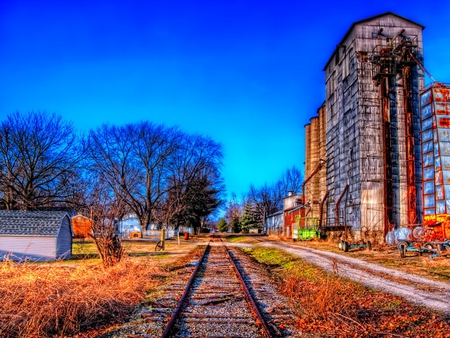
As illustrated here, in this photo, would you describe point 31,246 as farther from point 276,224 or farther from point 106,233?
point 276,224

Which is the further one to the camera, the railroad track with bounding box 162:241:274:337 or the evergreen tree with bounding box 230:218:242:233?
the evergreen tree with bounding box 230:218:242:233

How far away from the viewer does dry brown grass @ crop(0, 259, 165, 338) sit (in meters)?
5.94

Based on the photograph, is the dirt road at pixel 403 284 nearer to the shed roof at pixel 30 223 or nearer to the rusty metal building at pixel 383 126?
the rusty metal building at pixel 383 126

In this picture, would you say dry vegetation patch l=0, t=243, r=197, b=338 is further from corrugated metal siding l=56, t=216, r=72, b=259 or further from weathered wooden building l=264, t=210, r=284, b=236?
weathered wooden building l=264, t=210, r=284, b=236

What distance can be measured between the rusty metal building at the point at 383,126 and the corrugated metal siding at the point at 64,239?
63.2 ft

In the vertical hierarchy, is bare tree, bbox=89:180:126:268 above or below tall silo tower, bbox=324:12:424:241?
below

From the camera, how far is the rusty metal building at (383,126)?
91.5ft

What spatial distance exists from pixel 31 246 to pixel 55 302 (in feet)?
49.7

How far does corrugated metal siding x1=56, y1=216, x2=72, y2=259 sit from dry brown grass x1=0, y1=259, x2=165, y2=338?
447 inches

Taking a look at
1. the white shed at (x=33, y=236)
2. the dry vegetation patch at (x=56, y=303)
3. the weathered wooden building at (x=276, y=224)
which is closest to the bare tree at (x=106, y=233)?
the dry vegetation patch at (x=56, y=303)

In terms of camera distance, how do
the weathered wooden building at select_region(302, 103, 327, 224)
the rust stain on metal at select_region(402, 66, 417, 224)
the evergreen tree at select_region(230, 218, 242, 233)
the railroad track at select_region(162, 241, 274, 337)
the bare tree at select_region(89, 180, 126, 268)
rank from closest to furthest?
the railroad track at select_region(162, 241, 274, 337)
the bare tree at select_region(89, 180, 126, 268)
the rust stain on metal at select_region(402, 66, 417, 224)
the weathered wooden building at select_region(302, 103, 327, 224)
the evergreen tree at select_region(230, 218, 242, 233)

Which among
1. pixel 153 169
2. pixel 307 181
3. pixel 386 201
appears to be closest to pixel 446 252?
pixel 386 201

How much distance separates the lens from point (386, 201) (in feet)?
90.8

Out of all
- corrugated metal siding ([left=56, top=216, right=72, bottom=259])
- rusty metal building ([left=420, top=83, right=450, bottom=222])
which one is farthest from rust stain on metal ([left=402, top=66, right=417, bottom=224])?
corrugated metal siding ([left=56, top=216, right=72, bottom=259])
